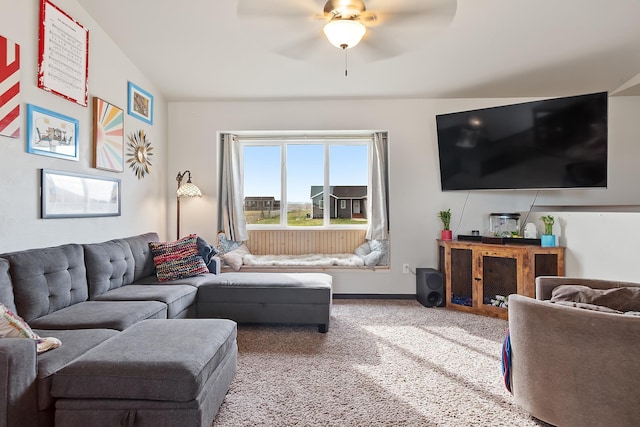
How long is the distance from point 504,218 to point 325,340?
2.59 meters

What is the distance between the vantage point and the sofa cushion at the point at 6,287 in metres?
1.99

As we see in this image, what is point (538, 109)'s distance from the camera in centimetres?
365

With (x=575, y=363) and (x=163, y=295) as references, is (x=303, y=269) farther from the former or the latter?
(x=575, y=363)

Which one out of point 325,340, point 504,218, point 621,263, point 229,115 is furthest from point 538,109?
point 229,115

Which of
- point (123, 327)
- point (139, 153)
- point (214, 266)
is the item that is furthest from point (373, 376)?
point (139, 153)

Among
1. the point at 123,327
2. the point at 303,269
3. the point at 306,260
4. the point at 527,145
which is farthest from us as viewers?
the point at 306,260

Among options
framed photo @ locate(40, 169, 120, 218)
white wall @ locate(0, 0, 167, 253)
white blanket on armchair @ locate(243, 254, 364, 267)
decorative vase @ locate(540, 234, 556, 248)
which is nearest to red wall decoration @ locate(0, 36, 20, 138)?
white wall @ locate(0, 0, 167, 253)

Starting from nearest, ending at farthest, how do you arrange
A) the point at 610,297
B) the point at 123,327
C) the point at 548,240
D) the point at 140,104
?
1. the point at 610,297
2. the point at 123,327
3. the point at 548,240
4. the point at 140,104

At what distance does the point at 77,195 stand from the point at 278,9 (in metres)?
2.21

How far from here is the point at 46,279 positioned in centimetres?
229

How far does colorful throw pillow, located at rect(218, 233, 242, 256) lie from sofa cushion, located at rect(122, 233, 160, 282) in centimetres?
103

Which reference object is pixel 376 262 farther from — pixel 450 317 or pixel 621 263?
pixel 621 263

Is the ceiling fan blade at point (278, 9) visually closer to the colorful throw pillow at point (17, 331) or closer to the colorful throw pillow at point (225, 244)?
the colorful throw pillow at point (17, 331)

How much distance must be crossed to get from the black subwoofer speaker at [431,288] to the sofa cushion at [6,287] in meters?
3.59
